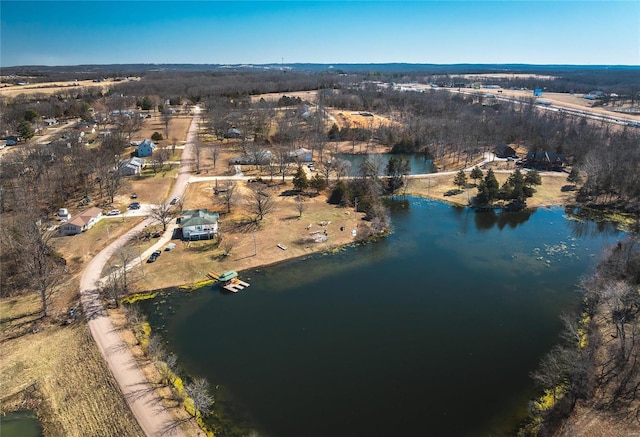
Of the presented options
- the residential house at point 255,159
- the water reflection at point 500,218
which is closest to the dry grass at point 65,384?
the water reflection at point 500,218

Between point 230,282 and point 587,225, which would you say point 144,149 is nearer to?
point 230,282

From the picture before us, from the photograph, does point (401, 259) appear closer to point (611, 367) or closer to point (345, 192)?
point (345, 192)

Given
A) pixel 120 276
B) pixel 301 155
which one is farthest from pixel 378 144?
pixel 120 276

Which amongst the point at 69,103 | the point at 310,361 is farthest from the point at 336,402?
the point at 69,103

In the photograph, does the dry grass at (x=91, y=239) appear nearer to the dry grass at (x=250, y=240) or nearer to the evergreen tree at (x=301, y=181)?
the dry grass at (x=250, y=240)

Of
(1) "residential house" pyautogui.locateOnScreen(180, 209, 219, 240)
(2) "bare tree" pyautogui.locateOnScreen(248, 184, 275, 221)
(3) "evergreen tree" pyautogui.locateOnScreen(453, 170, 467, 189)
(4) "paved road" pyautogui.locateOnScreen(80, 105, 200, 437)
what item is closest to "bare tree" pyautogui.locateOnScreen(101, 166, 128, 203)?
(4) "paved road" pyautogui.locateOnScreen(80, 105, 200, 437)

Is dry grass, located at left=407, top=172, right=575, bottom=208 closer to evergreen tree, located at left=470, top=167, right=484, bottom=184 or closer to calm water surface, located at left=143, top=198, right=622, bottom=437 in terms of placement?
evergreen tree, located at left=470, top=167, right=484, bottom=184
